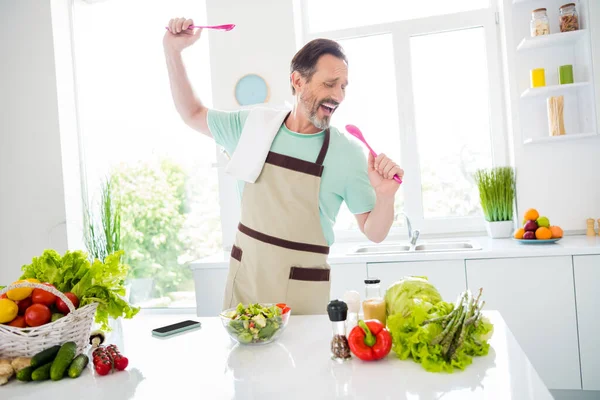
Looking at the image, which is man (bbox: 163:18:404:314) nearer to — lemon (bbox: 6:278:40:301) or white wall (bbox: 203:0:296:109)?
lemon (bbox: 6:278:40:301)

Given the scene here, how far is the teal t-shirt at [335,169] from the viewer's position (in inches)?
75.1

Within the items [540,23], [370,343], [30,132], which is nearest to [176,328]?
[370,343]

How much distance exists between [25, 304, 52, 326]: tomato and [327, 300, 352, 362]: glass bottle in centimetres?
74

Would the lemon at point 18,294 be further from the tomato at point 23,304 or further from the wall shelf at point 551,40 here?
the wall shelf at point 551,40

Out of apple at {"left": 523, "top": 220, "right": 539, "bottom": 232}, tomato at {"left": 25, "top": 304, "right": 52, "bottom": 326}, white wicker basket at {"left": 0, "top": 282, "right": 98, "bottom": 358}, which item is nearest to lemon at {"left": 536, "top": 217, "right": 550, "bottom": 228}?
apple at {"left": 523, "top": 220, "right": 539, "bottom": 232}

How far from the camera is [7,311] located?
50.4 inches

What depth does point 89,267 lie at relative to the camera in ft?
4.80

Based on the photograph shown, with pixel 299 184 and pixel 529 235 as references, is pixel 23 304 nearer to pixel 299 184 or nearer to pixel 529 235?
pixel 299 184

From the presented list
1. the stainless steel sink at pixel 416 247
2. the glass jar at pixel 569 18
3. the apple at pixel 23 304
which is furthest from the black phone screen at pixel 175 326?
the glass jar at pixel 569 18

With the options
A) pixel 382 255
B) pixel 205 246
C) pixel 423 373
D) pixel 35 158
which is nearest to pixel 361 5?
pixel 382 255

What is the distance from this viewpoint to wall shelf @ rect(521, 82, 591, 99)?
2897 mm

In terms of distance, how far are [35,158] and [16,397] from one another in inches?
122

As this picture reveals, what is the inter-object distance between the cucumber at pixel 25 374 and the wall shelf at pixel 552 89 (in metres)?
2.86

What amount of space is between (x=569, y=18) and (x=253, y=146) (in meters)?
2.15
